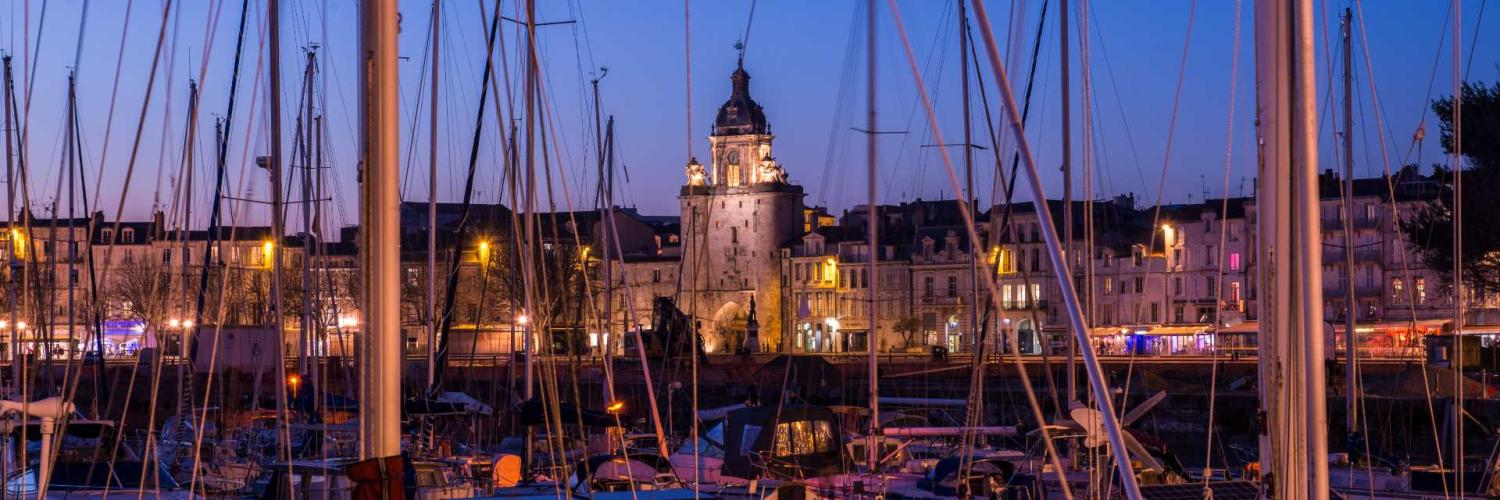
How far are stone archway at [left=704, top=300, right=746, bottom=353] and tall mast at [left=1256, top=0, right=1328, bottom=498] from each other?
8164cm

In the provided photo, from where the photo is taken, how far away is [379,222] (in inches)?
261

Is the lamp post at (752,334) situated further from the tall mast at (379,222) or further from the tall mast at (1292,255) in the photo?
the tall mast at (379,222)

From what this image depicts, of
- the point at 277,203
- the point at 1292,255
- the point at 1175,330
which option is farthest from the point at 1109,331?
the point at 1292,255

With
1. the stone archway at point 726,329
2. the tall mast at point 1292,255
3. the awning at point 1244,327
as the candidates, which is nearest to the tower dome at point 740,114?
the stone archway at point 726,329

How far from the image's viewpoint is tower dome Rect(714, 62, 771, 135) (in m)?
92.4

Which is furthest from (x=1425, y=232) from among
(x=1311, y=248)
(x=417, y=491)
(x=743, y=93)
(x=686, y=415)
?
(x=743, y=93)

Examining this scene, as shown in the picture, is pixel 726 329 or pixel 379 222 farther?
pixel 726 329

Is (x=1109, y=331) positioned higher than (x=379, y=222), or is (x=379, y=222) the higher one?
(x=379, y=222)

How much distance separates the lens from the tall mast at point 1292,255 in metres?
7.05

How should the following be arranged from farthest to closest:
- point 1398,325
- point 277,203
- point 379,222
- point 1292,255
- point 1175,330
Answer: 1. point 1175,330
2. point 1398,325
3. point 277,203
4. point 1292,255
5. point 379,222

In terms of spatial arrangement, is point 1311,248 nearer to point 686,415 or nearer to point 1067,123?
point 1067,123

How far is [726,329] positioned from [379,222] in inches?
3275

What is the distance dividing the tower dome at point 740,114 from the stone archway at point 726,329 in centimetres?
942

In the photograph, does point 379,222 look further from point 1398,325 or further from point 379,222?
point 1398,325
